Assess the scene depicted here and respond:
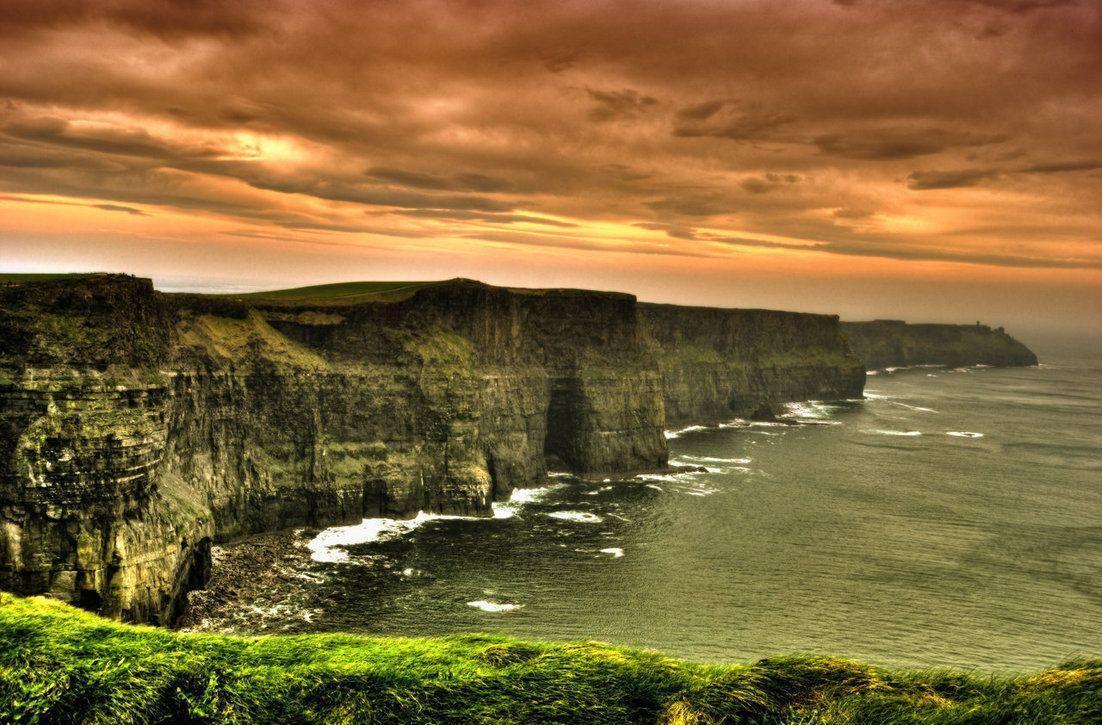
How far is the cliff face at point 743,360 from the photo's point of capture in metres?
138

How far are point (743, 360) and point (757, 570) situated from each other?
104 metres

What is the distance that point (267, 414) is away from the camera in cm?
6306

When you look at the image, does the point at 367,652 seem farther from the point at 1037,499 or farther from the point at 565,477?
the point at 1037,499

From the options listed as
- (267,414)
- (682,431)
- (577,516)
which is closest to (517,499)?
(577,516)

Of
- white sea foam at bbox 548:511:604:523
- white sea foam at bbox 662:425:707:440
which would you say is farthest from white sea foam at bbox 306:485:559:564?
white sea foam at bbox 662:425:707:440

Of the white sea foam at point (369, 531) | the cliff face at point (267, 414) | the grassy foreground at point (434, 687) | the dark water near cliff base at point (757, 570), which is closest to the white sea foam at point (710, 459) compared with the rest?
the dark water near cliff base at point (757, 570)

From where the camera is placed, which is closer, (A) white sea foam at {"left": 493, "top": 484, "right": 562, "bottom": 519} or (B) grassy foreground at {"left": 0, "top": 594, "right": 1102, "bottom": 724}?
(B) grassy foreground at {"left": 0, "top": 594, "right": 1102, "bottom": 724}

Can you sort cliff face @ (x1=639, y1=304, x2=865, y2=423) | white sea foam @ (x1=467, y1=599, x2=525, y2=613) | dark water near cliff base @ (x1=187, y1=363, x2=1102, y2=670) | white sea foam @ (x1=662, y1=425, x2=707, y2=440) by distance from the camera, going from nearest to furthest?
1. dark water near cliff base @ (x1=187, y1=363, x2=1102, y2=670)
2. white sea foam @ (x1=467, y1=599, x2=525, y2=613)
3. white sea foam @ (x1=662, y1=425, x2=707, y2=440)
4. cliff face @ (x1=639, y1=304, x2=865, y2=423)

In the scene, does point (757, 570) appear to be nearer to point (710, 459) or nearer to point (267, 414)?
point (267, 414)

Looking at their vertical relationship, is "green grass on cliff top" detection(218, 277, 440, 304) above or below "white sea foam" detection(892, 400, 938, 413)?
above

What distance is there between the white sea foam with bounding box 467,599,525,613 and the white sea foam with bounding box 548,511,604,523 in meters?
21.7

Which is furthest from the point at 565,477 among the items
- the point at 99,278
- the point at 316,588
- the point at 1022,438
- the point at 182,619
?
the point at 1022,438

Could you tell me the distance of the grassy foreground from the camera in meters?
20.6

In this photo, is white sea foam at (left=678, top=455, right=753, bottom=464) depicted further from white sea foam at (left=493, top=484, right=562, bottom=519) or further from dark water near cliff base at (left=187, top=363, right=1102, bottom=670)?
white sea foam at (left=493, top=484, right=562, bottom=519)
